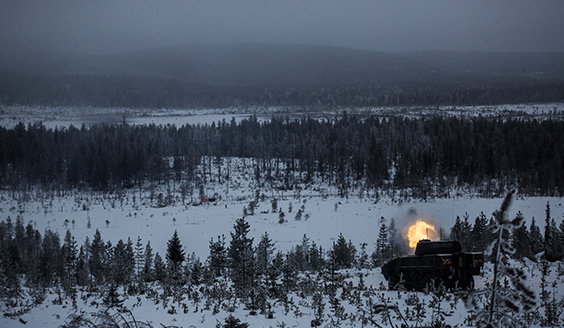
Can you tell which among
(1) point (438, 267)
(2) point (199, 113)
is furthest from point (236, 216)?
(2) point (199, 113)

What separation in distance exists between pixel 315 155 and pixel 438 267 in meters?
76.4

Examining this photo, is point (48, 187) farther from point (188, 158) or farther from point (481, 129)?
point (481, 129)

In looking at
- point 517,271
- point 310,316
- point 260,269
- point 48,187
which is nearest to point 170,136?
point 48,187

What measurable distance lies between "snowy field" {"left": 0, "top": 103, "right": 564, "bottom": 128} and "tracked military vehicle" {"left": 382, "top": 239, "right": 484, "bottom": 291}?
179 feet

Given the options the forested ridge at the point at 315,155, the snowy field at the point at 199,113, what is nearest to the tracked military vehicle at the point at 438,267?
the forested ridge at the point at 315,155

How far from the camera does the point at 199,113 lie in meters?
159

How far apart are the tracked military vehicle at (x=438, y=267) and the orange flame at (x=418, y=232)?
640cm

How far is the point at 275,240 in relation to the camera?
35656mm

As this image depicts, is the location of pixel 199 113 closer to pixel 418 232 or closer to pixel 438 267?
pixel 418 232

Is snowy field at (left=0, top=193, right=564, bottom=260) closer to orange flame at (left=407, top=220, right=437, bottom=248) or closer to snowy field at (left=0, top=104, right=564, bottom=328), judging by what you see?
snowy field at (left=0, top=104, right=564, bottom=328)

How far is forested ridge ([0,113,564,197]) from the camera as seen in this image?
196 ft

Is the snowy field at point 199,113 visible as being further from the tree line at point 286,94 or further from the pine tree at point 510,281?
the pine tree at point 510,281

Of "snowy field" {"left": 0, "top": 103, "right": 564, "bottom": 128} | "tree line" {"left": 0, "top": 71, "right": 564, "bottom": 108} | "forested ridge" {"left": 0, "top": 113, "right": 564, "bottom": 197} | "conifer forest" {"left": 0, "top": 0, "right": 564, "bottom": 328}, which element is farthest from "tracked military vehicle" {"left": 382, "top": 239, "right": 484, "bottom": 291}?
"tree line" {"left": 0, "top": 71, "right": 564, "bottom": 108}

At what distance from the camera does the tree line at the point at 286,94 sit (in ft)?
459
